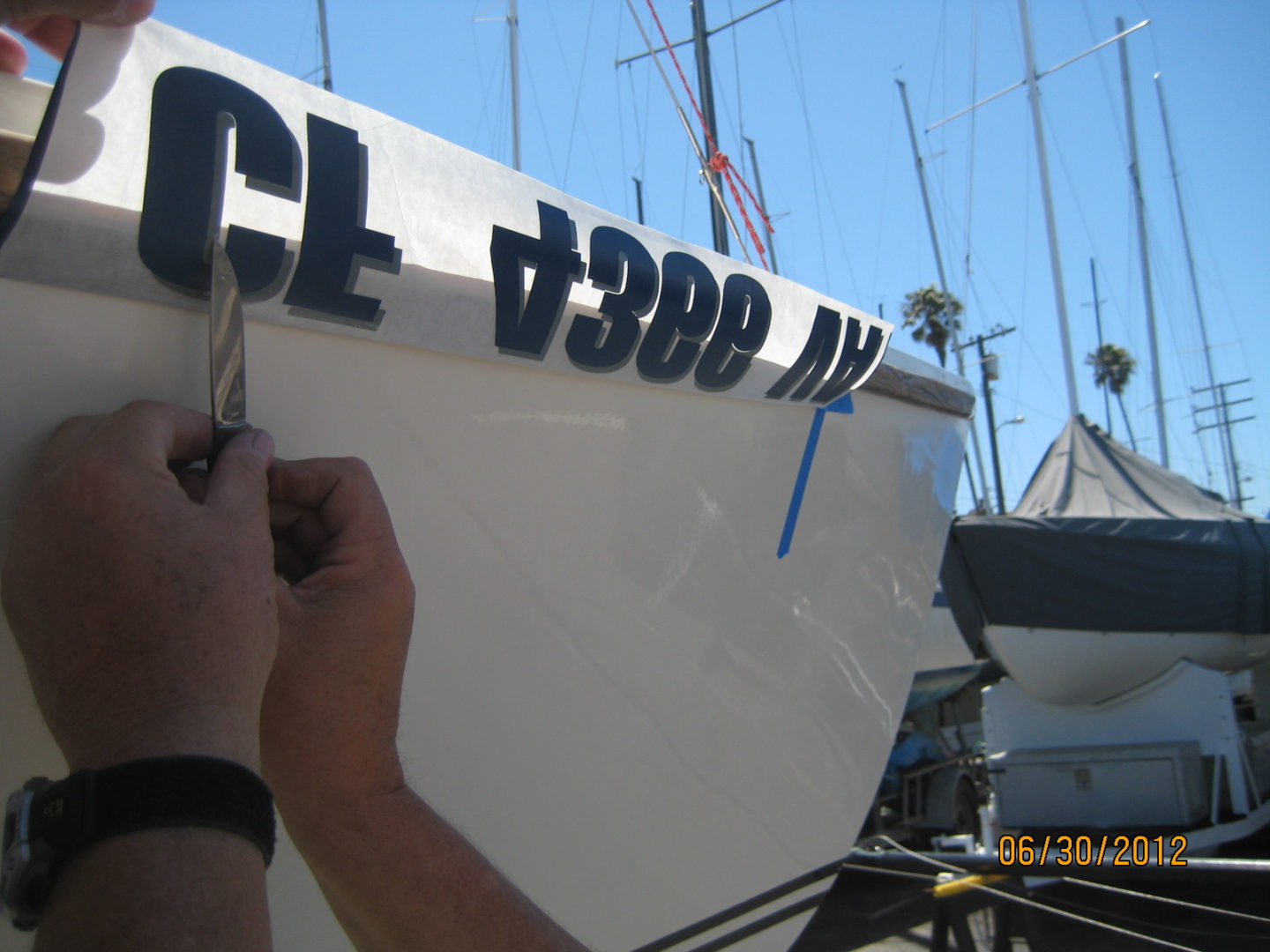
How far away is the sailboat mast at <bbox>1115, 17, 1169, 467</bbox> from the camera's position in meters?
15.1

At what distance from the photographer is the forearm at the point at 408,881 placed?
2.98 feet

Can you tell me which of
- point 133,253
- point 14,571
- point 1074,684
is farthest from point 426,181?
point 1074,684

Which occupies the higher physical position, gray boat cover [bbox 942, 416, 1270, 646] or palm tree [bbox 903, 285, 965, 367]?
palm tree [bbox 903, 285, 965, 367]

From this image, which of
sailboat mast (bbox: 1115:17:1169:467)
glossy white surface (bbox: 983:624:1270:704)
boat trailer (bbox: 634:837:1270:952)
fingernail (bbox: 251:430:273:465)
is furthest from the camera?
sailboat mast (bbox: 1115:17:1169:467)

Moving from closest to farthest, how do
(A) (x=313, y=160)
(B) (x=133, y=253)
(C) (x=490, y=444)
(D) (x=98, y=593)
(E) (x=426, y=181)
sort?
1. (D) (x=98, y=593)
2. (B) (x=133, y=253)
3. (A) (x=313, y=160)
4. (E) (x=426, y=181)
5. (C) (x=490, y=444)

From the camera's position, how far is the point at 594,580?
1.58 m

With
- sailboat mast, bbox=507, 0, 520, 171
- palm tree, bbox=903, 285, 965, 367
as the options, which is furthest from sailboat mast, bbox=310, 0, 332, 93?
palm tree, bbox=903, 285, 965, 367

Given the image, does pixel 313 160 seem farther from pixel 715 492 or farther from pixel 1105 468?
pixel 1105 468

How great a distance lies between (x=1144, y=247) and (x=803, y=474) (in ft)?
52.1

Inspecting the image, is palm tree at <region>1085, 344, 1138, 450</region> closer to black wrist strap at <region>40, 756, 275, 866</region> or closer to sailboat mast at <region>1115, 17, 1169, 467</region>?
sailboat mast at <region>1115, 17, 1169, 467</region>

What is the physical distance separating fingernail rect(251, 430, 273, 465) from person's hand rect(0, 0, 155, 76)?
1.33 ft

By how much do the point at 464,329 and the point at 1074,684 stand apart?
218 inches
